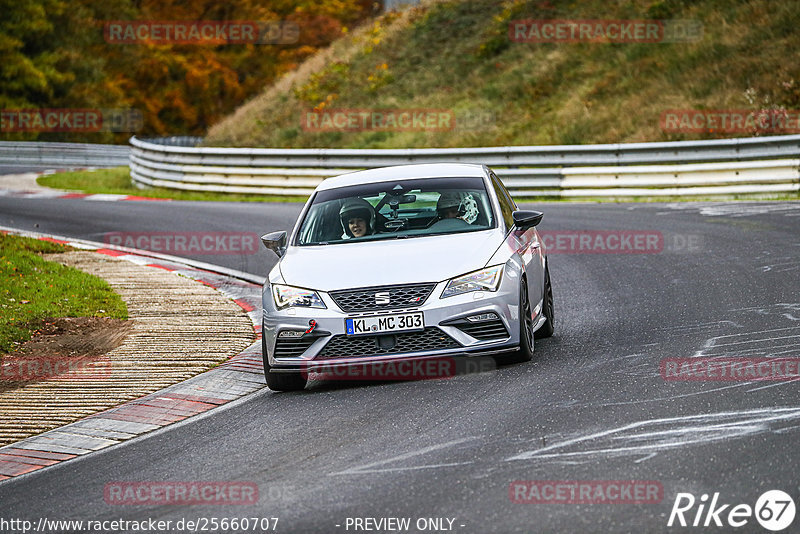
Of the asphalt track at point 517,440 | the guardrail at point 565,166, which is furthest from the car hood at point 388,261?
the guardrail at point 565,166

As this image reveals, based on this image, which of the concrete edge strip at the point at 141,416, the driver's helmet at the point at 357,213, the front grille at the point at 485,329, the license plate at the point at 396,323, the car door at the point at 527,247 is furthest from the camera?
the driver's helmet at the point at 357,213

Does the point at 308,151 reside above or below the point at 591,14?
below

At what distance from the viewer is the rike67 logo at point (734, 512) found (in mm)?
5043

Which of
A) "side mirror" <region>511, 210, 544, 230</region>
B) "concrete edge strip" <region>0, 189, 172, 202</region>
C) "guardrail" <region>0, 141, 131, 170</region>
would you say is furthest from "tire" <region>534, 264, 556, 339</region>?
"guardrail" <region>0, 141, 131, 170</region>

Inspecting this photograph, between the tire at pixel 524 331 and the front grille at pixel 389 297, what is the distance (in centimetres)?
77

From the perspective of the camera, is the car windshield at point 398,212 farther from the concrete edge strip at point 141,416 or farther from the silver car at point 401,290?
the concrete edge strip at point 141,416

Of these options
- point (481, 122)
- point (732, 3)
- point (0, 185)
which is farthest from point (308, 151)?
point (732, 3)

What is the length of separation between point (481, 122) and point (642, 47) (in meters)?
5.33

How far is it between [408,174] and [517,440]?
4075mm

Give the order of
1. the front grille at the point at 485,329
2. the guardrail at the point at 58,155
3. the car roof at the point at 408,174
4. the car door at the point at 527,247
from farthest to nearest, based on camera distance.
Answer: the guardrail at the point at 58,155 < the car roof at the point at 408,174 < the car door at the point at 527,247 < the front grille at the point at 485,329

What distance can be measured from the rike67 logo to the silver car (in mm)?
A: 3289

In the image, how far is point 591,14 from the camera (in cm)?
3788

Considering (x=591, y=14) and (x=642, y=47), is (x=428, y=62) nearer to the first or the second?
(x=591, y=14)

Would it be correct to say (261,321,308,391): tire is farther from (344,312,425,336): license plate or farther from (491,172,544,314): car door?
(491,172,544,314): car door
